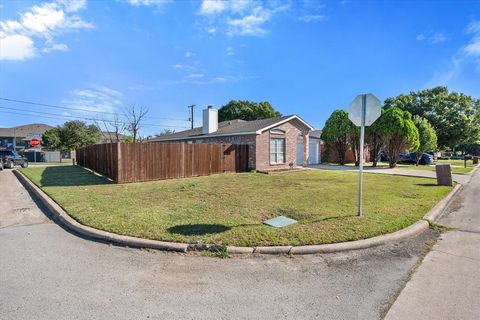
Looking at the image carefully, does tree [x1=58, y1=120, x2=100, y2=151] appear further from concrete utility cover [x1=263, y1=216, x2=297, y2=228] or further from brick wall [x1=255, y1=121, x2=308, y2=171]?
concrete utility cover [x1=263, y1=216, x2=297, y2=228]

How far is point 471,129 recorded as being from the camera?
39094mm

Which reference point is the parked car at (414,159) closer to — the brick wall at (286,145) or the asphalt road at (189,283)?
the brick wall at (286,145)

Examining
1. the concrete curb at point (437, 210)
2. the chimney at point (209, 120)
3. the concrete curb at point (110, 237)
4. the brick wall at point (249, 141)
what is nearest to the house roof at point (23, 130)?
the chimney at point (209, 120)

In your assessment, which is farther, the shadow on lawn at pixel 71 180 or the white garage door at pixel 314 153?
the white garage door at pixel 314 153

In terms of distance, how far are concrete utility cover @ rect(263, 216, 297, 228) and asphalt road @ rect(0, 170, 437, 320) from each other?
4.38ft

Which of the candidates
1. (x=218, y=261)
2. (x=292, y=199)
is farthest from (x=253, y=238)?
(x=292, y=199)

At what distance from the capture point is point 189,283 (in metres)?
3.42

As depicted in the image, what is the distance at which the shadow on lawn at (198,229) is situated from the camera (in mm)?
5012

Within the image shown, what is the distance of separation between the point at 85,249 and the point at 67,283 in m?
1.21

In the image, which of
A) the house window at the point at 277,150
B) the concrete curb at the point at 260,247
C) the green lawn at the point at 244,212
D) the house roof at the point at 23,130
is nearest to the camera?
the concrete curb at the point at 260,247

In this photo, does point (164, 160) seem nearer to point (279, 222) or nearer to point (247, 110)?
point (279, 222)

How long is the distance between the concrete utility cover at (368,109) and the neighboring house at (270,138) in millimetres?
10894

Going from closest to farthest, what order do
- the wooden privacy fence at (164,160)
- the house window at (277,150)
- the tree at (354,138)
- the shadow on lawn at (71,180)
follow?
the shadow on lawn at (71,180)
the wooden privacy fence at (164,160)
the house window at (277,150)
the tree at (354,138)

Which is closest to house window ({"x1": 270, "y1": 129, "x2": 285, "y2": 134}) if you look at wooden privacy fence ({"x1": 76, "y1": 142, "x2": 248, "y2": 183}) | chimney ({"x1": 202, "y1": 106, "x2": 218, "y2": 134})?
Result: wooden privacy fence ({"x1": 76, "y1": 142, "x2": 248, "y2": 183})
